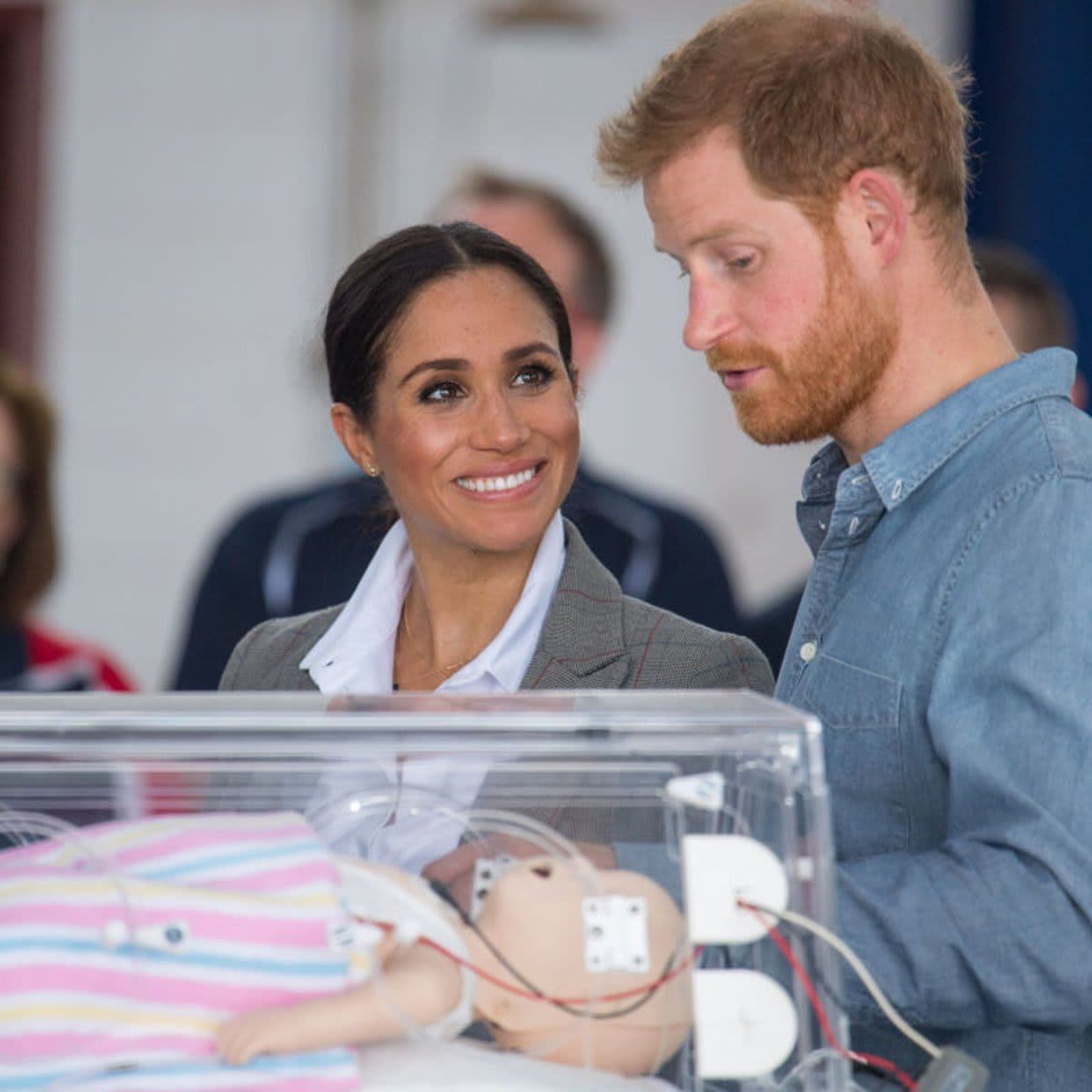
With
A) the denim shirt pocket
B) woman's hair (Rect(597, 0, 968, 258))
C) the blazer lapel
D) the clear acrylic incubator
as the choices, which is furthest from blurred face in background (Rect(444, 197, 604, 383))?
the clear acrylic incubator

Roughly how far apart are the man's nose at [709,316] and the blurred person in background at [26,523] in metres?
1.59

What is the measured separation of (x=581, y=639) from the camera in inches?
62.7

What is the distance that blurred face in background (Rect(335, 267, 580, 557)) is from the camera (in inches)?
64.3

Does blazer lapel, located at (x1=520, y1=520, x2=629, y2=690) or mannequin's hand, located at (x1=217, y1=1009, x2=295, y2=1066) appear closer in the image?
mannequin's hand, located at (x1=217, y1=1009, x2=295, y2=1066)

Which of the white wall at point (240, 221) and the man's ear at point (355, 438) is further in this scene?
the white wall at point (240, 221)

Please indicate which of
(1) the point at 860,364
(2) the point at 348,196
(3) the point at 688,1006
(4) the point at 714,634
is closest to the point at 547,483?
(4) the point at 714,634

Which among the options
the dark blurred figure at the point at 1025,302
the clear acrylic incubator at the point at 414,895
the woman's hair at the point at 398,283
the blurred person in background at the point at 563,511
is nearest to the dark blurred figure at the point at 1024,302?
the dark blurred figure at the point at 1025,302

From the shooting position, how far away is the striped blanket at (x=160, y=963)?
3.66 ft

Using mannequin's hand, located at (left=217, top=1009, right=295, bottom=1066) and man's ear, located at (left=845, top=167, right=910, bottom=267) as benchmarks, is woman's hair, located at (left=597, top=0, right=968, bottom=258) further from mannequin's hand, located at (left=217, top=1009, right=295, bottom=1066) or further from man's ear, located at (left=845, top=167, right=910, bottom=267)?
mannequin's hand, located at (left=217, top=1009, right=295, bottom=1066)

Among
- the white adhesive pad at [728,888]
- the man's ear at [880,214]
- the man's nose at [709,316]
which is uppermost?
the man's ear at [880,214]

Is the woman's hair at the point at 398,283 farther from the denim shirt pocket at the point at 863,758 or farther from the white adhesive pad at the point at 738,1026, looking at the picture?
the white adhesive pad at the point at 738,1026

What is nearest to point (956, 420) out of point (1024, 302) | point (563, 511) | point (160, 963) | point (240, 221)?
point (563, 511)

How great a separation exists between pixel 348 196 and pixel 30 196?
2.35ft

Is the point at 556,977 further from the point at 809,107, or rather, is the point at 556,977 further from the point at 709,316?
the point at 809,107
